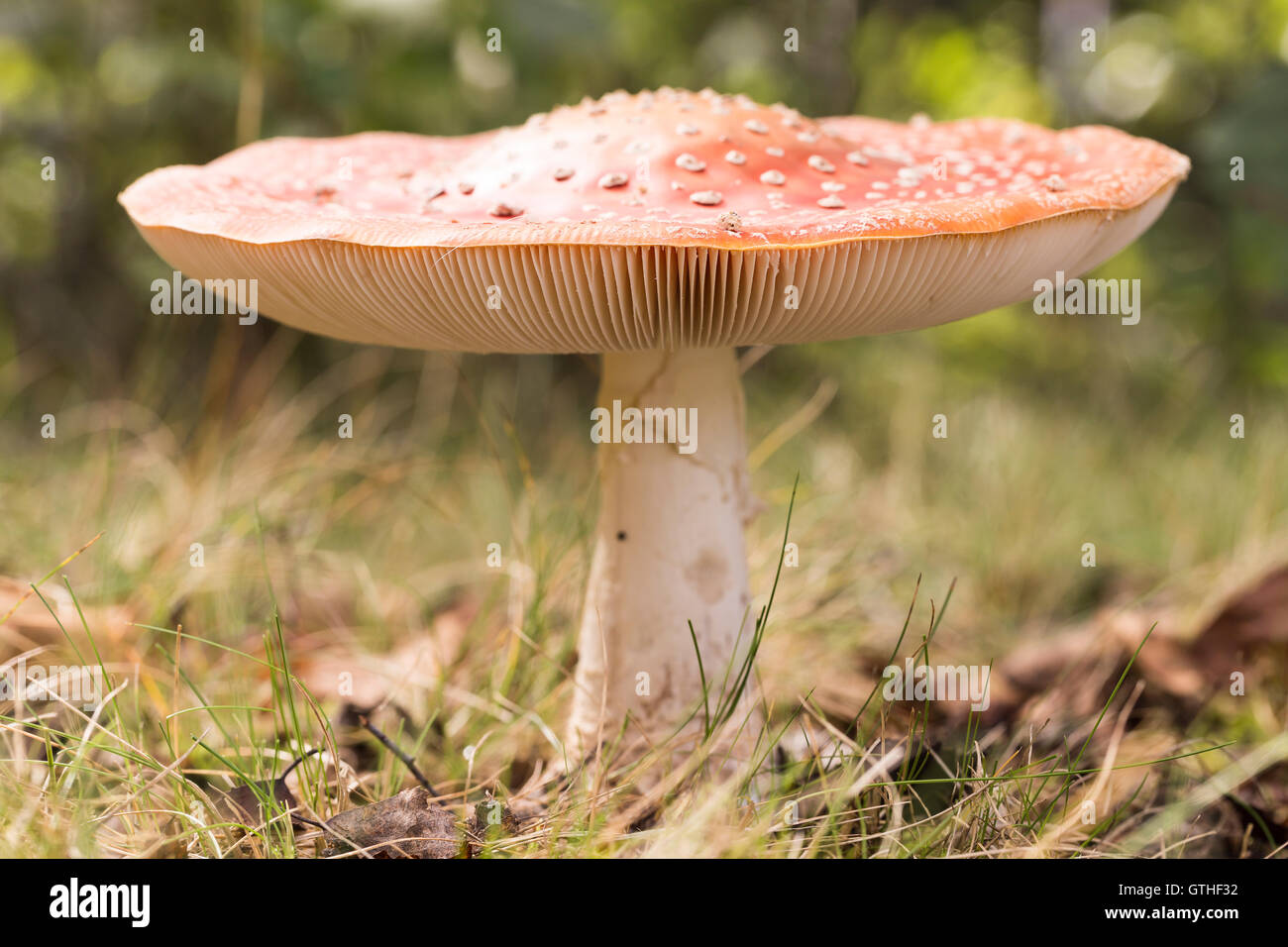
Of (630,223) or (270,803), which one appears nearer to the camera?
(630,223)

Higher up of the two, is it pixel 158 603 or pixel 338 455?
pixel 338 455

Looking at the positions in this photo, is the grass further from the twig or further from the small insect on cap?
the small insect on cap

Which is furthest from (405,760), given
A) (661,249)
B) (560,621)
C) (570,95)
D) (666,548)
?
(570,95)

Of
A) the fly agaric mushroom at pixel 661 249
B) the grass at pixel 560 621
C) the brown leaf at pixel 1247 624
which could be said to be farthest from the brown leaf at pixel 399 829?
the brown leaf at pixel 1247 624

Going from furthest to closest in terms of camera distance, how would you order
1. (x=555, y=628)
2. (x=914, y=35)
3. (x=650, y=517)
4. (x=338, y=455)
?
(x=914, y=35) < (x=338, y=455) < (x=555, y=628) < (x=650, y=517)
